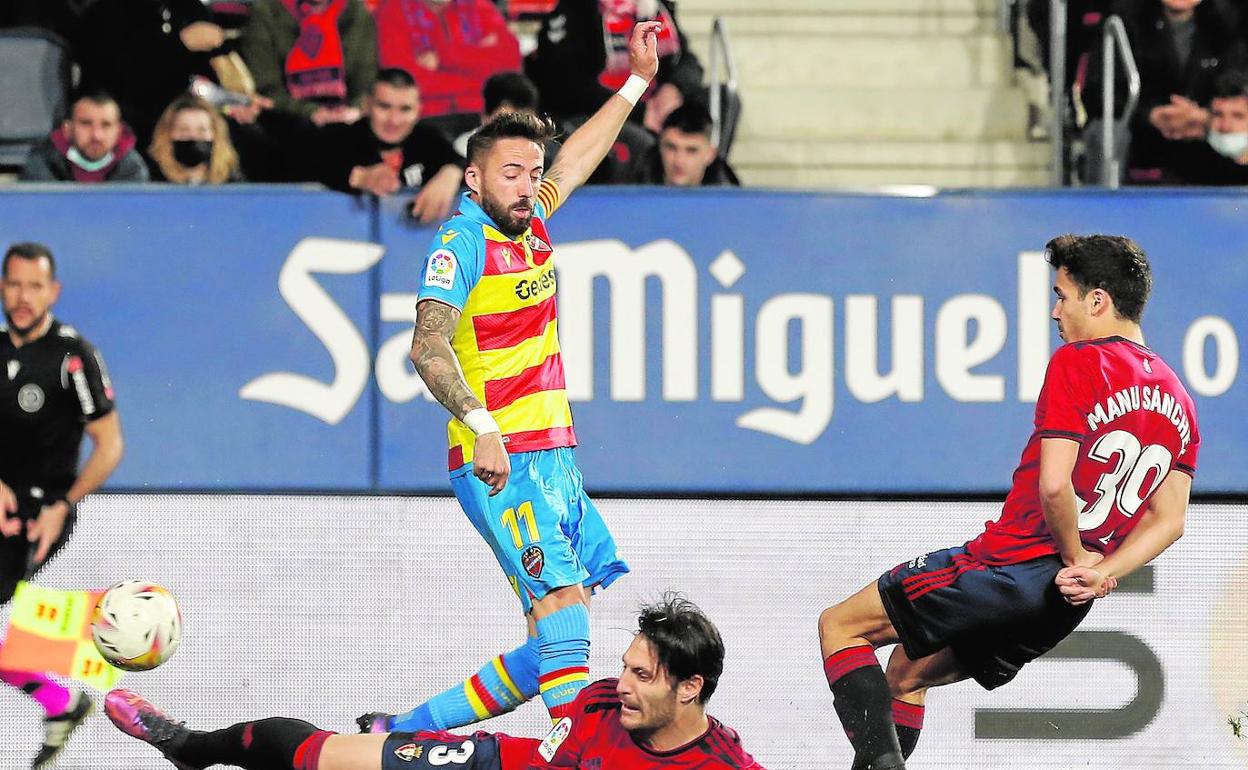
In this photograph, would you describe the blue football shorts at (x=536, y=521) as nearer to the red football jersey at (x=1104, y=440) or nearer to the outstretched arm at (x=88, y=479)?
the red football jersey at (x=1104, y=440)

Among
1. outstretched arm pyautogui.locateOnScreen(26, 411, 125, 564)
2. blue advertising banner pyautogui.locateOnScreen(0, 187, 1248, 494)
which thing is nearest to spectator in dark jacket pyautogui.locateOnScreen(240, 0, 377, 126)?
blue advertising banner pyautogui.locateOnScreen(0, 187, 1248, 494)

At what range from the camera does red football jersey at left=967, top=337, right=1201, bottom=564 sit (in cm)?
582

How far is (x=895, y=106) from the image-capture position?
11.5m

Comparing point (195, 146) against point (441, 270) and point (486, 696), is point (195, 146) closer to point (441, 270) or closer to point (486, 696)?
point (441, 270)

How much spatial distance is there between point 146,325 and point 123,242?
365 mm

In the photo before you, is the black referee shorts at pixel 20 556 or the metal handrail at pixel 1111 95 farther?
the metal handrail at pixel 1111 95

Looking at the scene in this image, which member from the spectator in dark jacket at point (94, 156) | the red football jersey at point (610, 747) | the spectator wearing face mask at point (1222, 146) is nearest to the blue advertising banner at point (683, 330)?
the spectator in dark jacket at point (94, 156)

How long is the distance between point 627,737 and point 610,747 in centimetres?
6

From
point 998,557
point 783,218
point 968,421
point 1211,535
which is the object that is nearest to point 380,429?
point 783,218

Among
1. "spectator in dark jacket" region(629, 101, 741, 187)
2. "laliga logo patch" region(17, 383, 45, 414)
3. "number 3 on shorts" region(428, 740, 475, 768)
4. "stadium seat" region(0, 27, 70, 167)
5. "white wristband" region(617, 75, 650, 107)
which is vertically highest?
"white wristband" region(617, 75, 650, 107)

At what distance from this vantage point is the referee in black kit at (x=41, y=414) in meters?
7.76

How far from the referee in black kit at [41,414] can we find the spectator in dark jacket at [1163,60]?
18.0 ft

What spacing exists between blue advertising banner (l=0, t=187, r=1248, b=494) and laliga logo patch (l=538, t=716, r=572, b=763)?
2619mm

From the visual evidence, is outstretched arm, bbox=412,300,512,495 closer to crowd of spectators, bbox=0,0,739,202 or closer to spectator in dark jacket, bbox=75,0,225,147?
crowd of spectators, bbox=0,0,739,202
